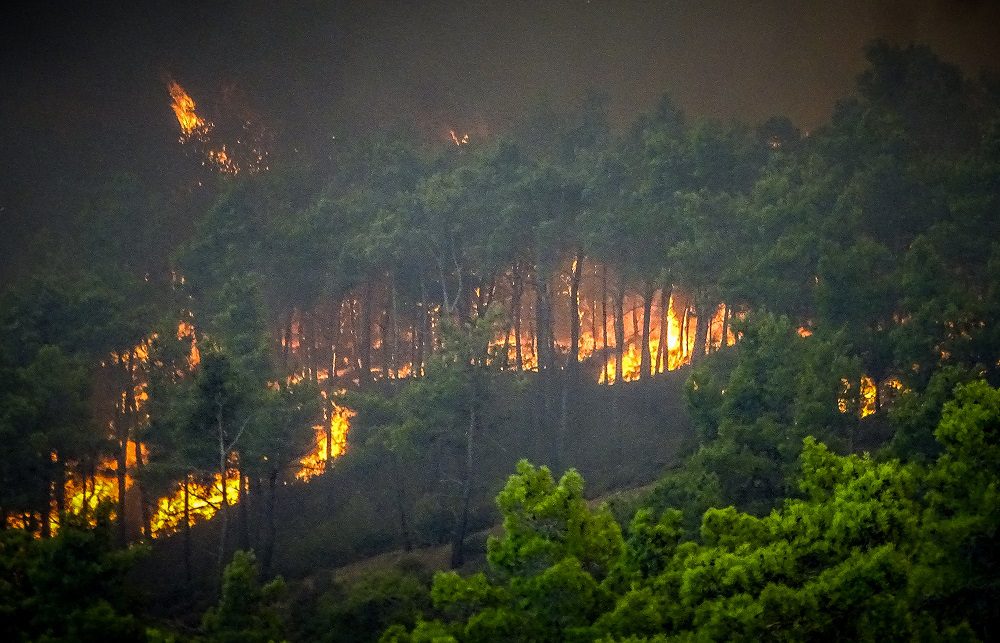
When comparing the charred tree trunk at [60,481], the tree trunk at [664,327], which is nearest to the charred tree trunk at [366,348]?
the tree trunk at [664,327]

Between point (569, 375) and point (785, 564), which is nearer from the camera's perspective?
point (785, 564)

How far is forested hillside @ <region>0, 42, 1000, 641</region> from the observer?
14.4 metres

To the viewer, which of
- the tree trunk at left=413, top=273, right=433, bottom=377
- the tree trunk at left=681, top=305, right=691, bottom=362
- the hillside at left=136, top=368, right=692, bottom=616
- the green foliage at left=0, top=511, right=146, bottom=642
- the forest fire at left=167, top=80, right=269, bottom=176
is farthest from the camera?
the forest fire at left=167, top=80, right=269, bottom=176

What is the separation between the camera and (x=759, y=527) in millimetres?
14734

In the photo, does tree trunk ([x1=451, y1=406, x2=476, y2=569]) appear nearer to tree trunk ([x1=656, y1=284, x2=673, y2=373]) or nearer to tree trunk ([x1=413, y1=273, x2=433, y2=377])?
tree trunk ([x1=413, y1=273, x2=433, y2=377])

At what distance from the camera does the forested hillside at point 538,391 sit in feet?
47.3

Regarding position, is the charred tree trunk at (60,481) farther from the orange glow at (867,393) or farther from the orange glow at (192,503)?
the orange glow at (867,393)

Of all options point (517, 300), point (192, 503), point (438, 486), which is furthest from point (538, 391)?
point (192, 503)

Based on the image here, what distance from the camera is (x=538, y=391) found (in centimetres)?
4788

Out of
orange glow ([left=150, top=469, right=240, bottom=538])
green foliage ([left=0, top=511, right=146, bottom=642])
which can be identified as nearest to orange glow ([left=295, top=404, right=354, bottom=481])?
orange glow ([left=150, top=469, right=240, bottom=538])

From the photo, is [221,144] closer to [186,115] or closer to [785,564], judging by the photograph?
[186,115]

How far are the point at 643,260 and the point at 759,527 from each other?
31429 mm

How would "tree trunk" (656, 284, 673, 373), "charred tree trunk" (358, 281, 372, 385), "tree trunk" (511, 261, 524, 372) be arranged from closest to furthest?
"tree trunk" (656, 284, 673, 373), "tree trunk" (511, 261, 524, 372), "charred tree trunk" (358, 281, 372, 385)

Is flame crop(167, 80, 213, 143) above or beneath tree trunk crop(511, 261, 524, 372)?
above
